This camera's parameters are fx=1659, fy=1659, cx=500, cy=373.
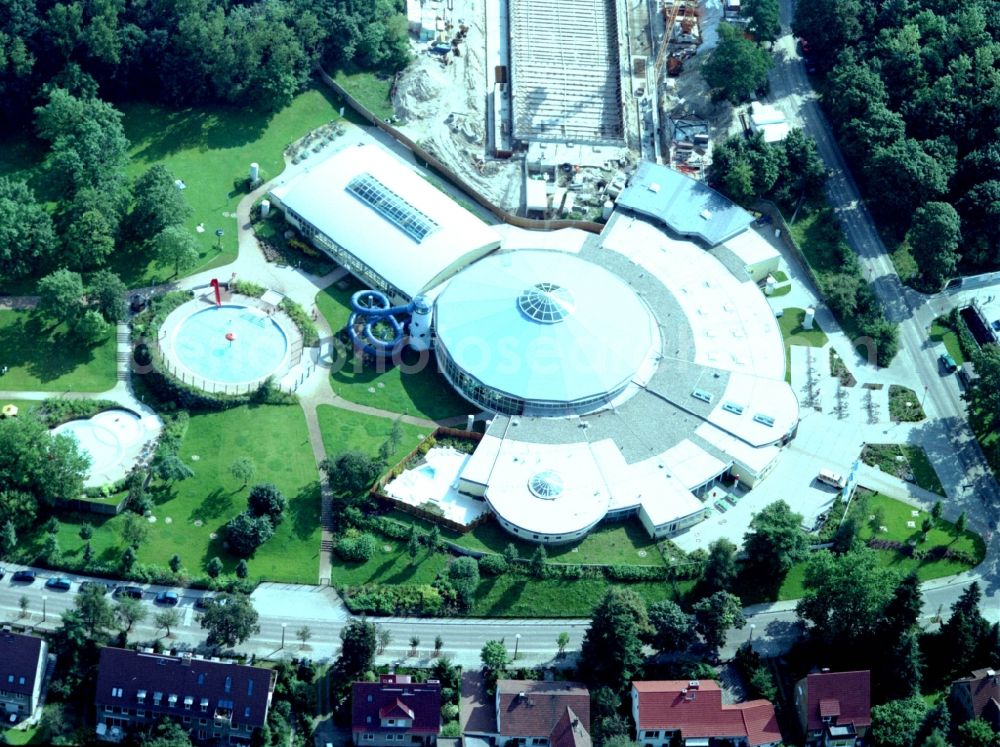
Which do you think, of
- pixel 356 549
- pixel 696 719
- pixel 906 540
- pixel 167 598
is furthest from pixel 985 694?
pixel 167 598

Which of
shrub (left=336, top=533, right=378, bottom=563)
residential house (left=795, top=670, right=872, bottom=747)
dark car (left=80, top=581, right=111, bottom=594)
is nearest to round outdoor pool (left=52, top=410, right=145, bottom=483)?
dark car (left=80, top=581, right=111, bottom=594)

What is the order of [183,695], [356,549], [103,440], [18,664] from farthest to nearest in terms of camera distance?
1. [103,440]
2. [356,549]
3. [183,695]
4. [18,664]

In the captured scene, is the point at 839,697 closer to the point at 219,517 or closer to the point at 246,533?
the point at 246,533

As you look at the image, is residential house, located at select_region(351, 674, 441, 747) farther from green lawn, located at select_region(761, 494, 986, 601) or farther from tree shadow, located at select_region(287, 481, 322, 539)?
green lawn, located at select_region(761, 494, 986, 601)

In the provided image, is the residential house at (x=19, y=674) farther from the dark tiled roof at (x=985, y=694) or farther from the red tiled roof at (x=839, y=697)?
the dark tiled roof at (x=985, y=694)

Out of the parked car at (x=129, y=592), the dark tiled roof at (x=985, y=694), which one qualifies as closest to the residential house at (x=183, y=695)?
the parked car at (x=129, y=592)
